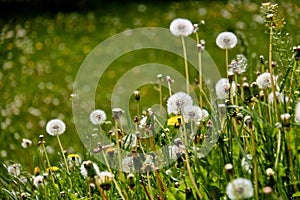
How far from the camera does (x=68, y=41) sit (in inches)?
314

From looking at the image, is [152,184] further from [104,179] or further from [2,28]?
[2,28]

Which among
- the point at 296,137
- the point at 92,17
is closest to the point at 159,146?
the point at 296,137

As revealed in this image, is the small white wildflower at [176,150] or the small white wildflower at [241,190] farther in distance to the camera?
the small white wildflower at [176,150]

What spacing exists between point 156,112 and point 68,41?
15.0ft

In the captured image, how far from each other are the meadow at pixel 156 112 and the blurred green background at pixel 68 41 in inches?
0.6

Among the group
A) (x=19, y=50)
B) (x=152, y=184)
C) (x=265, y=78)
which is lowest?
(x=152, y=184)

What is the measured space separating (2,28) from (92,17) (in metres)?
1.31

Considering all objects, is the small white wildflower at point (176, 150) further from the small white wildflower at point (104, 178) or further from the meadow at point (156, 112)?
the small white wildflower at point (104, 178)

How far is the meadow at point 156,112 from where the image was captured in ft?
5.65

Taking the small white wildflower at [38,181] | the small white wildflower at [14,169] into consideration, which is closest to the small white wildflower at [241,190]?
the small white wildflower at [38,181]

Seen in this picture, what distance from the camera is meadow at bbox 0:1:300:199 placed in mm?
1722

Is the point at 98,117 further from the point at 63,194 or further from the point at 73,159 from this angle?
the point at 63,194

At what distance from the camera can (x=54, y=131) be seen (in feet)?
7.53

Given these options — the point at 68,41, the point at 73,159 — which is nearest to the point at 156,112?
the point at 73,159
